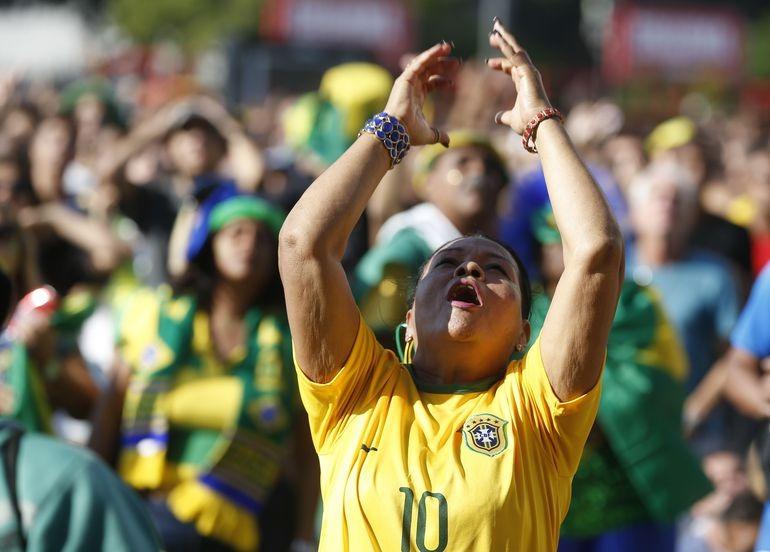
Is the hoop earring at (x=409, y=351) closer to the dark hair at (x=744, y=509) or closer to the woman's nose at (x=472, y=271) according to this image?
the woman's nose at (x=472, y=271)

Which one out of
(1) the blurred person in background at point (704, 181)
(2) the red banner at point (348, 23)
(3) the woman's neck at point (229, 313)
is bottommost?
(2) the red banner at point (348, 23)

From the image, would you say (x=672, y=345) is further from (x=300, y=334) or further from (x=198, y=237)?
(x=300, y=334)

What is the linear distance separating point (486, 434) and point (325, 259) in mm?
527

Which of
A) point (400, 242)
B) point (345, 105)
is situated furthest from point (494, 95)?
point (400, 242)

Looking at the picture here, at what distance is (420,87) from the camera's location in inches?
136

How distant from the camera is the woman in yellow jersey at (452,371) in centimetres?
303

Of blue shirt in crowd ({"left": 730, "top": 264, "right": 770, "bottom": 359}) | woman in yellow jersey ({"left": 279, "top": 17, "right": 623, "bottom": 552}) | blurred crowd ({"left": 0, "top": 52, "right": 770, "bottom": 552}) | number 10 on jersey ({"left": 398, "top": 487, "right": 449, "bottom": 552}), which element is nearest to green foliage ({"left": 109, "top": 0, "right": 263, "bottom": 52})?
blurred crowd ({"left": 0, "top": 52, "right": 770, "bottom": 552})

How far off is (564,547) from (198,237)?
6.14 ft

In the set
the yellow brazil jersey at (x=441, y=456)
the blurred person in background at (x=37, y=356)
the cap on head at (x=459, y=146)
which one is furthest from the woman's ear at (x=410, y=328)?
the cap on head at (x=459, y=146)

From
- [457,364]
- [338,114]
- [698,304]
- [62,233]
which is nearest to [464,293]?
[457,364]

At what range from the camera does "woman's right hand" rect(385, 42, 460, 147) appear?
132 inches

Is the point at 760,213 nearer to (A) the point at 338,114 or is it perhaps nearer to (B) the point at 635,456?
(A) the point at 338,114

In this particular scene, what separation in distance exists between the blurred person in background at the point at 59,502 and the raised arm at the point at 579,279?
3.35 feet

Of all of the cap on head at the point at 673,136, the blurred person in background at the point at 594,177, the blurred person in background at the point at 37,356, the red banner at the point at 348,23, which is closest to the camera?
the blurred person in background at the point at 37,356
